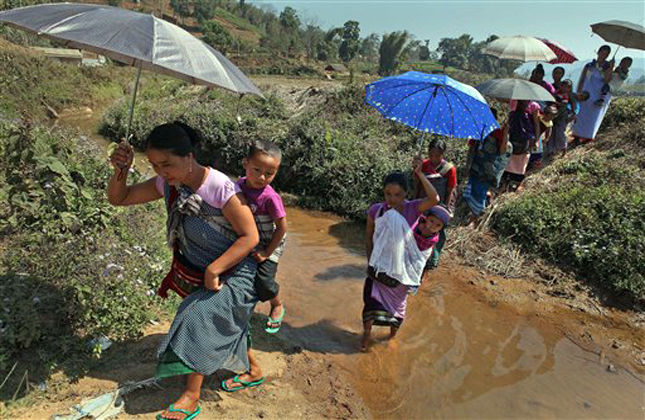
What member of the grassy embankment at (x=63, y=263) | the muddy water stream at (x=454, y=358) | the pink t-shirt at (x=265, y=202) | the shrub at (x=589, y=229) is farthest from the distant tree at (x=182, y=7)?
the pink t-shirt at (x=265, y=202)

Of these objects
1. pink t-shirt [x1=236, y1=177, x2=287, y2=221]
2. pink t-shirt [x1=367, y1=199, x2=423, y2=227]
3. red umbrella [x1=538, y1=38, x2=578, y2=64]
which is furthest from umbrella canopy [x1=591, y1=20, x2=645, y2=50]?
pink t-shirt [x1=236, y1=177, x2=287, y2=221]

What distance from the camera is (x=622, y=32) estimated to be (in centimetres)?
642

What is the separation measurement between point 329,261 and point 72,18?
165 inches

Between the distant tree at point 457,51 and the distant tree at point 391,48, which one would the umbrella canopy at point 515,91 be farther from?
the distant tree at point 457,51

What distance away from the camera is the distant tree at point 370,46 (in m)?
83.1

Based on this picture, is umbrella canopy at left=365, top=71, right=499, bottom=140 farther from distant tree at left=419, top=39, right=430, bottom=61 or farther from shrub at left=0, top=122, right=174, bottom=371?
distant tree at left=419, top=39, right=430, bottom=61

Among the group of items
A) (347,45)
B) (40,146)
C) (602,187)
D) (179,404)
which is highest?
(347,45)

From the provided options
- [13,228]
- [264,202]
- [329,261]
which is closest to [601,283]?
[329,261]

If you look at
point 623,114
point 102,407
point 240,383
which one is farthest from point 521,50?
point 102,407

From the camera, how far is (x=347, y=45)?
→ 212 ft

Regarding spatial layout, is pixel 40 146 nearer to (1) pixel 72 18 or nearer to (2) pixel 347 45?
(1) pixel 72 18

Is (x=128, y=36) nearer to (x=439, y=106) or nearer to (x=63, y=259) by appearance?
(x=63, y=259)

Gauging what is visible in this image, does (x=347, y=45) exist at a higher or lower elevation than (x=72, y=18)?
higher

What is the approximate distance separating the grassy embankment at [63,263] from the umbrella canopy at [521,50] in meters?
5.84
